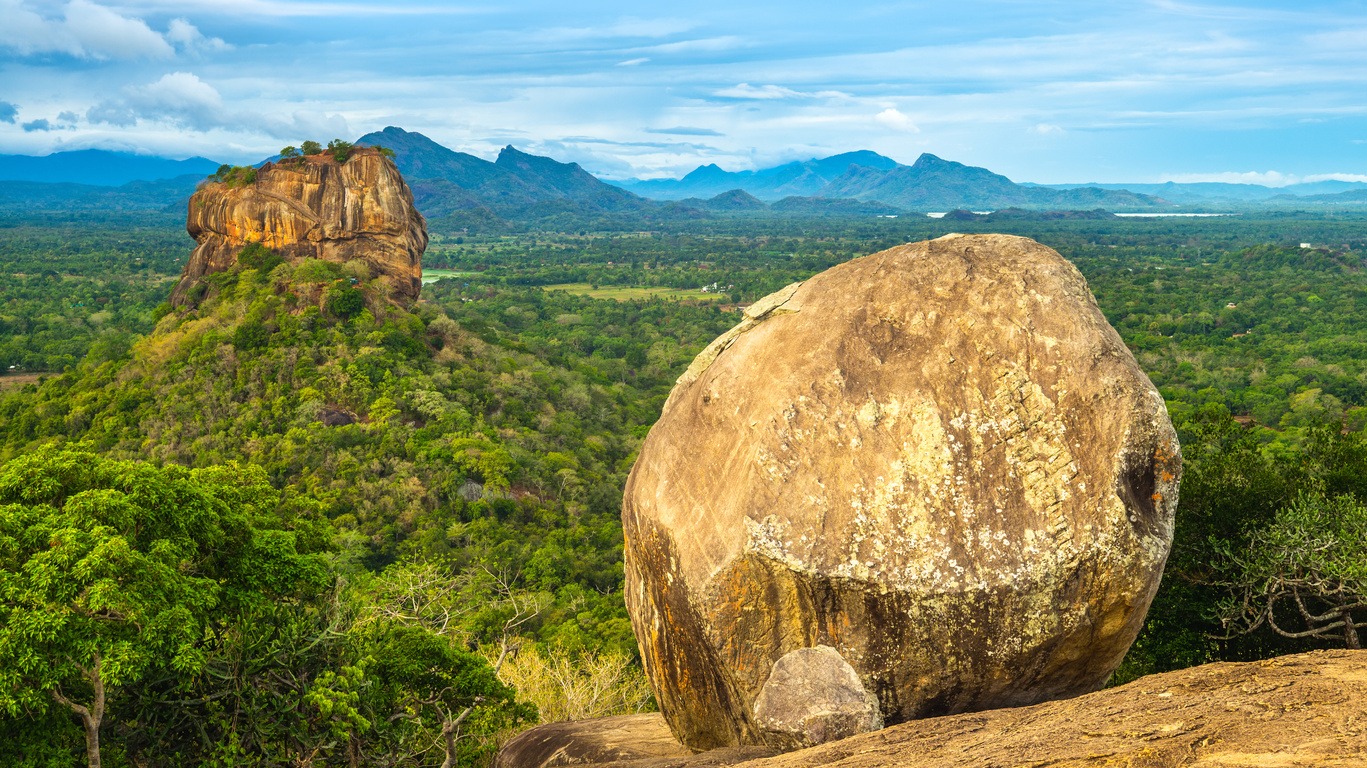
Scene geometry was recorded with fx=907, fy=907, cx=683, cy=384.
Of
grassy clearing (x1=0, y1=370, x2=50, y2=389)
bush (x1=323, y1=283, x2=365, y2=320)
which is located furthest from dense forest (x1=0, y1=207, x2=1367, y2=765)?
grassy clearing (x1=0, y1=370, x2=50, y2=389)

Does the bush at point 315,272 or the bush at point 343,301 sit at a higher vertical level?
the bush at point 315,272

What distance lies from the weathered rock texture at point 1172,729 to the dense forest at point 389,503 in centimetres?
426

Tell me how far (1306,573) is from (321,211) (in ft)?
129

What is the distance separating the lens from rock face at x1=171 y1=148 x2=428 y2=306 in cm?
4047

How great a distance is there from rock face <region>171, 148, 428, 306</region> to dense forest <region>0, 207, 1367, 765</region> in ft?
4.11

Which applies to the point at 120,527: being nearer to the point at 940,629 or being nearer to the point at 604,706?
the point at 940,629

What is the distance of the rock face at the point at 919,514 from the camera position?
7977 millimetres

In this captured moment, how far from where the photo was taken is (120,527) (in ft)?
29.5

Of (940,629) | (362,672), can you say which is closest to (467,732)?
(362,672)

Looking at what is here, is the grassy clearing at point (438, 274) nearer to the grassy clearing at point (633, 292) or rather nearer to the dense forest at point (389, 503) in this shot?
the grassy clearing at point (633, 292)

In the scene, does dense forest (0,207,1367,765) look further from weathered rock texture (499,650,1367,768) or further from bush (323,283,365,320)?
weathered rock texture (499,650,1367,768)

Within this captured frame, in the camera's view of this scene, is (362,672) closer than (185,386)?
Yes

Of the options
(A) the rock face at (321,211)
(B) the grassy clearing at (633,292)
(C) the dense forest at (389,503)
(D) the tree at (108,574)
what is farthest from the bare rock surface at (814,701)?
(B) the grassy clearing at (633,292)

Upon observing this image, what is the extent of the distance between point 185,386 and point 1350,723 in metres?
39.0
